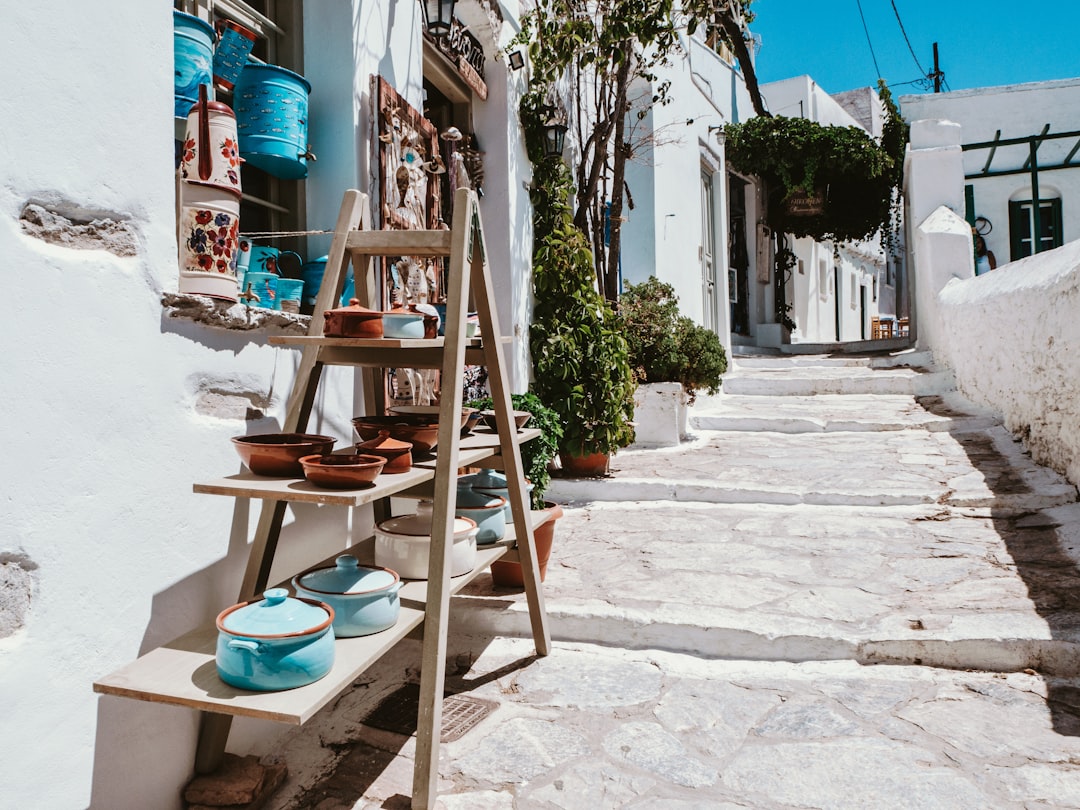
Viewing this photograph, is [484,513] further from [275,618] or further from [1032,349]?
[1032,349]

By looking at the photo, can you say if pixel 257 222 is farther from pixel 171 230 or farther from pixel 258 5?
pixel 171 230

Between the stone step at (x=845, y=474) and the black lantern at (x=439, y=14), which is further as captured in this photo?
the stone step at (x=845, y=474)

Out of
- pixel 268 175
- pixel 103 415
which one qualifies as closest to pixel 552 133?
pixel 268 175

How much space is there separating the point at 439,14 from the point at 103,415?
2.99m

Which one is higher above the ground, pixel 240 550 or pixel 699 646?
pixel 240 550

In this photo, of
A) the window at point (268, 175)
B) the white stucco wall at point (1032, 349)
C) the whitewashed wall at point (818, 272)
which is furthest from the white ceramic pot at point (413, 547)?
the whitewashed wall at point (818, 272)

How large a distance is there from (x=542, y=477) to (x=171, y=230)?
2379 mm

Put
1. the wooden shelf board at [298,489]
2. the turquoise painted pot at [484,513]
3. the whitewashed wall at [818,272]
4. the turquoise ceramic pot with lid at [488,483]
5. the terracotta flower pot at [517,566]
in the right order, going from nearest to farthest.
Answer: the wooden shelf board at [298,489], the turquoise painted pot at [484,513], the turquoise ceramic pot with lid at [488,483], the terracotta flower pot at [517,566], the whitewashed wall at [818,272]

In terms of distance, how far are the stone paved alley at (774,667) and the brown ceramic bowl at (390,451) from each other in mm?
801

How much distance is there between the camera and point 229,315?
76.4 inches

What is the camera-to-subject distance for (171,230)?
5.98ft

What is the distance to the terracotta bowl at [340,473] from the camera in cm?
170

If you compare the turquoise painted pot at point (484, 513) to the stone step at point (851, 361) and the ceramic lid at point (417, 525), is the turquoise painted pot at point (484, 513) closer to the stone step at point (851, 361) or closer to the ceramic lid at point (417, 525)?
the ceramic lid at point (417, 525)

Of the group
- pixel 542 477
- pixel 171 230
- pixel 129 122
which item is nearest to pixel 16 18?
pixel 129 122
